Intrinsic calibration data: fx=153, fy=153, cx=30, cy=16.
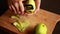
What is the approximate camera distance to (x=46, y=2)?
1.17 metres

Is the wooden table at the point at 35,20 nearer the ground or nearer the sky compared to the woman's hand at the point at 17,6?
nearer the ground

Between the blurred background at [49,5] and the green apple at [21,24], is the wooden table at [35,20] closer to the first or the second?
the green apple at [21,24]

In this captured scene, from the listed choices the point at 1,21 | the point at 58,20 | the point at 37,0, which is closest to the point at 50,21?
the point at 58,20

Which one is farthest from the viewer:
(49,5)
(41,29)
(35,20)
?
(49,5)

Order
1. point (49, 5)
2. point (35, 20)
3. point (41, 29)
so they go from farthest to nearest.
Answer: point (49, 5)
point (35, 20)
point (41, 29)

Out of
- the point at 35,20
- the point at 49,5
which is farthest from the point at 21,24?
the point at 49,5

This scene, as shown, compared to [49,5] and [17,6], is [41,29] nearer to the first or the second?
[17,6]

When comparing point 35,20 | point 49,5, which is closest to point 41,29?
point 35,20

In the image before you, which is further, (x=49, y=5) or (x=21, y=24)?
(x=49, y=5)

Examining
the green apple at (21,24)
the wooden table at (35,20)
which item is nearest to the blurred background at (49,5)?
the wooden table at (35,20)

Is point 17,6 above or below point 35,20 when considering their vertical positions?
above

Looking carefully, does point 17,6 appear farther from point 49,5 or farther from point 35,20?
point 49,5

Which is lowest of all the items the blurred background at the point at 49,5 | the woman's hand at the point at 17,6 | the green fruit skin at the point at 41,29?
the green fruit skin at the point at 41,29

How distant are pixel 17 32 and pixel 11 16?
13 cm
